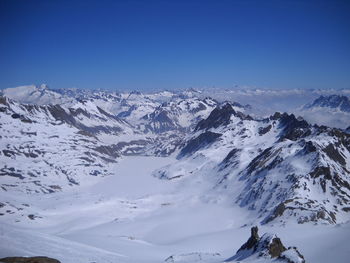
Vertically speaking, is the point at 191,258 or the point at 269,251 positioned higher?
the point at 191,258

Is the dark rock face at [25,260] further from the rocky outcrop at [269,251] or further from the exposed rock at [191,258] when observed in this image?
the rocky outcrop at [269,251]

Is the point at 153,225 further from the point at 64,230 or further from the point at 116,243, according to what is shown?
the point at 116,243

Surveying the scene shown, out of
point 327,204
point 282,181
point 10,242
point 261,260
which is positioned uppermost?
point 282,181

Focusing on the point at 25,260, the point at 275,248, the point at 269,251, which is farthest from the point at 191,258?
the point at 25,260

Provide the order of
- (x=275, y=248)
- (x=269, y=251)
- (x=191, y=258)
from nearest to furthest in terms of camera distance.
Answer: (x=269, y=251) → (x=275, y=248) → (x=191, y=258)

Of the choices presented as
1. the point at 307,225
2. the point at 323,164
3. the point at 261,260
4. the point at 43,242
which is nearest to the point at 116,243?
the point at 43,242

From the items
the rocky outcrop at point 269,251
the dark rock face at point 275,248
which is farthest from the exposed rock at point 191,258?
the dark rock face at point 275,248

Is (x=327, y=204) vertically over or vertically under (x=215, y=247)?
over

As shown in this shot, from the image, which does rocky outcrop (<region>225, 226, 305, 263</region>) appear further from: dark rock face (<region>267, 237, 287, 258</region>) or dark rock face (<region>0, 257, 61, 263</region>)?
dark rock face (<region>0, 257, 61, 263</region>)

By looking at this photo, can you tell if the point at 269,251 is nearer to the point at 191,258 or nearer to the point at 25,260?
the point at 191,258
